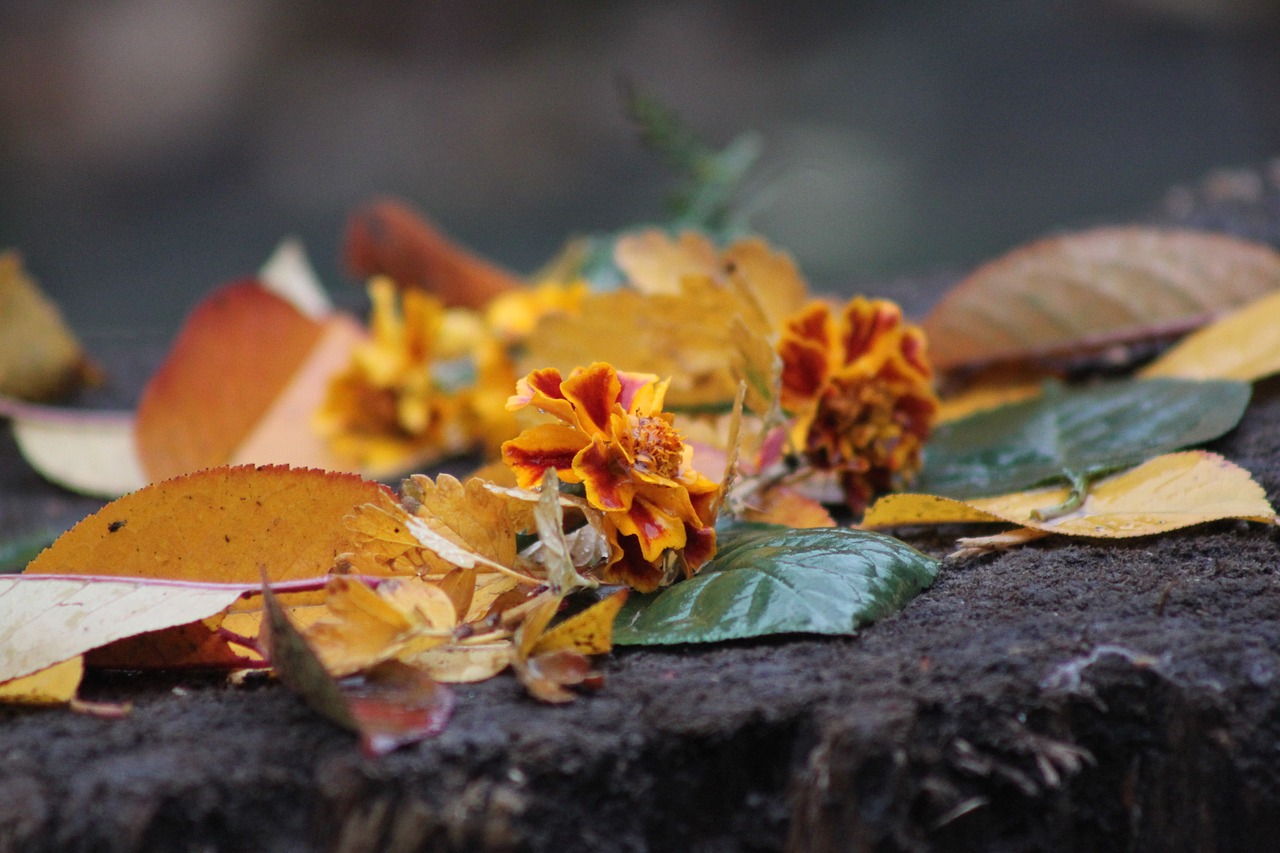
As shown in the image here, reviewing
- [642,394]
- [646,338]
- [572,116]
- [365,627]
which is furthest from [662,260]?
[572,116]

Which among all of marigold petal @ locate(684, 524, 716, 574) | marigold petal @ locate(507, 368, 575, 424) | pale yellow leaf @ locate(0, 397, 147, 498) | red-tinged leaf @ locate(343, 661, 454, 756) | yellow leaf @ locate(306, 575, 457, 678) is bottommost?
pale yellow leaf @ locate(0, 397, 147, 498)

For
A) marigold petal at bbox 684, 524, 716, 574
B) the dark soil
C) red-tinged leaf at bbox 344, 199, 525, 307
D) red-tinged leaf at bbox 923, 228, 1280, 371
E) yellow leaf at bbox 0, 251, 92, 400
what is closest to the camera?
the dark soil

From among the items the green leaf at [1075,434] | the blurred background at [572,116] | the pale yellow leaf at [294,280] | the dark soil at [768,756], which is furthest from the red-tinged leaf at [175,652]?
the blurred background at [572,116]

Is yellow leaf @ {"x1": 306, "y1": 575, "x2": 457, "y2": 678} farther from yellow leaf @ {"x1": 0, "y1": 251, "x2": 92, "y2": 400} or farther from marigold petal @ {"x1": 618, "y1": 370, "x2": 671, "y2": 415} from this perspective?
yellow leaf @ {"x1": 0, "y1": 251, "x2": 92, "y2": 400}

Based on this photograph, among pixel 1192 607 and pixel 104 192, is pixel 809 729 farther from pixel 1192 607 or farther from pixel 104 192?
pixel 104 192

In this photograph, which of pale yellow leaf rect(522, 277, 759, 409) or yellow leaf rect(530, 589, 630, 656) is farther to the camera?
pale yellow leaf rect(522, 277, 759, 409)

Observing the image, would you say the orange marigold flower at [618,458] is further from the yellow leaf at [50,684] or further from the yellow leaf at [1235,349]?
the yellow leaf at [1235,349]

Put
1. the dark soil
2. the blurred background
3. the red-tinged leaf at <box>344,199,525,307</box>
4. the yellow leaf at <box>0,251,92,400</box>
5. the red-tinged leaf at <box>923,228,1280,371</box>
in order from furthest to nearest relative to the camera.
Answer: the blurred background, the red-tinged leaf at <box>344,199,525,307</box>, the yellow leaf at <box>0,251,92,400</box>, the red-tinged leaf at <box>923,228,1280,371</box>, the dark soil

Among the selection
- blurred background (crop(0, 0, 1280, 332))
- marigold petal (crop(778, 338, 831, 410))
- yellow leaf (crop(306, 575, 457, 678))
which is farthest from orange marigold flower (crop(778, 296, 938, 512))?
blurred background (crop(0, 0, 1280, 332))
